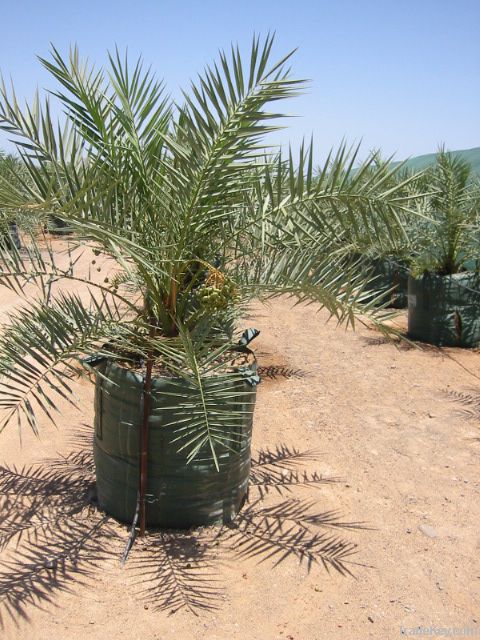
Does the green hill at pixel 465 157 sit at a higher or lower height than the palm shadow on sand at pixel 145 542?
higher

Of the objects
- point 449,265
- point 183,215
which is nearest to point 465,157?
point 449,265

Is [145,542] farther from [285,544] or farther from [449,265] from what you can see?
[449,265]

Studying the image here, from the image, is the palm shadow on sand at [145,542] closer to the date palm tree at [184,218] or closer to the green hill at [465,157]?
the date palm tree at [184,218]

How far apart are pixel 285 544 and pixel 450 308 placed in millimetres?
3876

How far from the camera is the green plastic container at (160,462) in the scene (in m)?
2.62

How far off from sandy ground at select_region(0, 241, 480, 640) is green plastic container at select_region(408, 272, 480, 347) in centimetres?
175

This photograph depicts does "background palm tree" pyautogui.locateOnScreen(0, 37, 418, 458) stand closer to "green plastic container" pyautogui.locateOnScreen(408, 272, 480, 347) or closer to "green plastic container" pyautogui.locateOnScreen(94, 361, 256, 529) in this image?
"green plastic container" pyautogui.locateOnScreen(94, 361, 256, 529)

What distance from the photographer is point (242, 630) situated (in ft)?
7.34

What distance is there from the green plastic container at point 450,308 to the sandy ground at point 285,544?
1747 millimetres

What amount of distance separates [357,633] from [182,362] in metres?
1.15

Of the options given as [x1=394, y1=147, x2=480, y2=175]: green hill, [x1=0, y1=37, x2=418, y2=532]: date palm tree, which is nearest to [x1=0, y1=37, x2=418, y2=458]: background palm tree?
[x1=0, y1=37, x2=418, y2=532]: date palm tree

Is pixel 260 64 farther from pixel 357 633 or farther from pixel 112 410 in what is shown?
pixel 357 633

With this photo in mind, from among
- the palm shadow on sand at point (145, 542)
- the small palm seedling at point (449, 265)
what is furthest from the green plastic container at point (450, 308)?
the palm shadow on sand at point (145, 542)

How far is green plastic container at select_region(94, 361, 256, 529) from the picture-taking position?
2617mm
